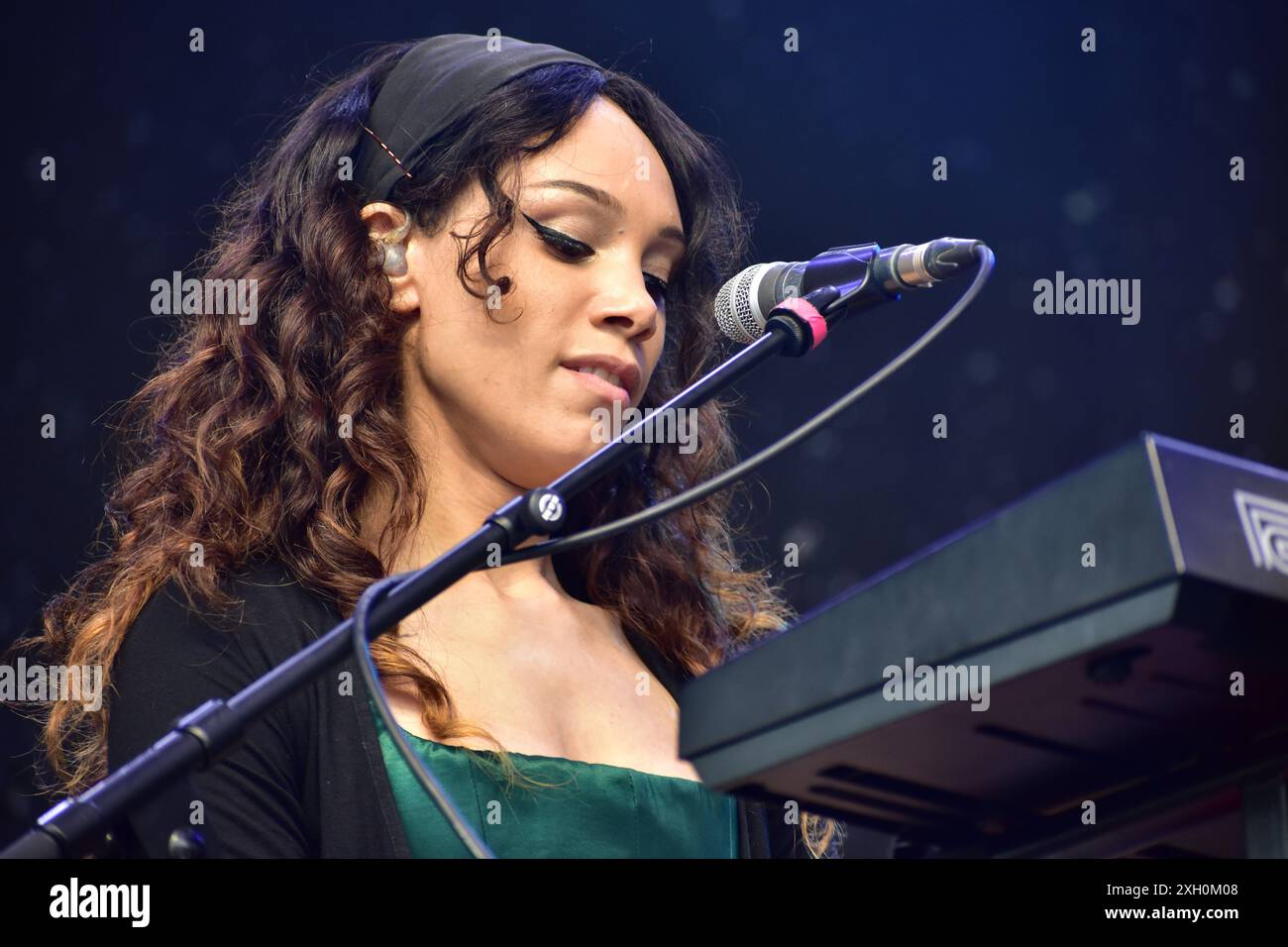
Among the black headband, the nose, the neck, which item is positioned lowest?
the neck

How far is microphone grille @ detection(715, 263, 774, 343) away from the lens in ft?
4.12

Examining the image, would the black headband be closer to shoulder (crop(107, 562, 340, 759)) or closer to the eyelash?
the eyelash

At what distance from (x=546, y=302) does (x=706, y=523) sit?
584 millimetres

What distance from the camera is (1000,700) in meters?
0.68

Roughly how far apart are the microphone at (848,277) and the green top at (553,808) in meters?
0.50

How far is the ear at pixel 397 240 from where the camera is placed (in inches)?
67.5

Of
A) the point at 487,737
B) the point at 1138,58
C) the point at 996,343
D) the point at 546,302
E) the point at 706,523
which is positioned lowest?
the point at 487,737

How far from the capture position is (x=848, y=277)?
3.93 feet

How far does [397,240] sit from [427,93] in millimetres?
180

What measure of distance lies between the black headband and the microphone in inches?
22.2

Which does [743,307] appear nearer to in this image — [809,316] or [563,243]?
[809,316]

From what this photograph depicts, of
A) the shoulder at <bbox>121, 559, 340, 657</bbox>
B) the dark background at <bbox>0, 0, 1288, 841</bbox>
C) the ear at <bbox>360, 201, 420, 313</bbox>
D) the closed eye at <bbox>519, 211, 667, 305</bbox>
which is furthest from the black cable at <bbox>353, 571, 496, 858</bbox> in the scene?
the dark background at <bbox>0, 0, 1288, 841</bbox>
